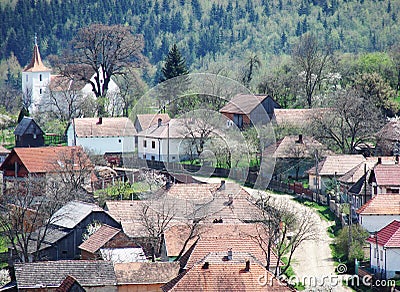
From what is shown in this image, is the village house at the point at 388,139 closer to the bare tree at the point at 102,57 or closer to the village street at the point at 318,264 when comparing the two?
the village street at the point at 318,264

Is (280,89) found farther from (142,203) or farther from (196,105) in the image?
(142,203)

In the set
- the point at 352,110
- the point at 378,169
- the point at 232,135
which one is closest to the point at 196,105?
the point at 232,135

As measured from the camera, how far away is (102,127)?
65062 mm

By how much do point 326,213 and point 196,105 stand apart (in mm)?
10321

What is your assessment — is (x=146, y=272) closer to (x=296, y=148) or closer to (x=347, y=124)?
(x=296, y=148)

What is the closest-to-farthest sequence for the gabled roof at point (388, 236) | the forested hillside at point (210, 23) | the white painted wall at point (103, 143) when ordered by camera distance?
the gabled roof at point (388, 236)
the white painted wall at point (103, 143)
the forested hillside at point (210, 23)

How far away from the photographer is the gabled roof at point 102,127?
6431 cm

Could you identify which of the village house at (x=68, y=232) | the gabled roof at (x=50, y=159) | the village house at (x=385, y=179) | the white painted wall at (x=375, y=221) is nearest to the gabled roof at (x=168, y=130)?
the gabled roof at (x=50, y=159)

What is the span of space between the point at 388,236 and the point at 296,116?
24538mm

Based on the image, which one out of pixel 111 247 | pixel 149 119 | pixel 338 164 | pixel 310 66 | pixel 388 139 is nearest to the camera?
pixel 111 247

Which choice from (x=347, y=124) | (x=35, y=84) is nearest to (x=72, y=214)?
(x=347, y=124)

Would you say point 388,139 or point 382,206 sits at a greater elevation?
point 388,139

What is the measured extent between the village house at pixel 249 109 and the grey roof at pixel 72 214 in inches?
602

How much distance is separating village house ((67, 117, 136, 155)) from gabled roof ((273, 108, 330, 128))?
8.04 m
